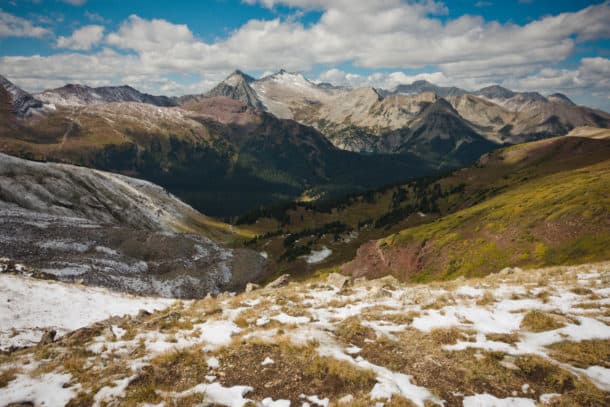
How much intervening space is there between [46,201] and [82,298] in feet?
Answer: 278

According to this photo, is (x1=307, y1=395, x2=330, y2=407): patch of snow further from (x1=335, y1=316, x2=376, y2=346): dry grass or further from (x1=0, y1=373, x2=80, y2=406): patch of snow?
(x1=0, y1=373, x2=80, y2=406): patch of snow

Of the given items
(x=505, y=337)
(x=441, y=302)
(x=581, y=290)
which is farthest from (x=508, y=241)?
(x=505, y=337)

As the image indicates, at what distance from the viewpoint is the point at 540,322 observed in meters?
16.3

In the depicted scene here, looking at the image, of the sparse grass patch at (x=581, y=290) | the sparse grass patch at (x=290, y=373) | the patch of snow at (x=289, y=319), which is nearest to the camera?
the sparse grass patch at (x=290, y=373)

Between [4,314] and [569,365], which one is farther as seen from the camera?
[4,314]

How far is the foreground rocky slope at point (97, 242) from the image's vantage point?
6444cm

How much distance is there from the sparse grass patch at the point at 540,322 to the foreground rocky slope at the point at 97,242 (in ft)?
196

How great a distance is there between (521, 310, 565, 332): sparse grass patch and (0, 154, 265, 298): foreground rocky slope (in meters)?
59.8

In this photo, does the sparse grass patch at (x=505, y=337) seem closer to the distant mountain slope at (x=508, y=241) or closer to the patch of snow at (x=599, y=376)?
the patch of snow at (x=599, y=376)

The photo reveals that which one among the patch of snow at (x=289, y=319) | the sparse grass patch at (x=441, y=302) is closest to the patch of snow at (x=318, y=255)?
the sparse grass patch at (x=441, y=302)

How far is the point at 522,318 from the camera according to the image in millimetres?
17234

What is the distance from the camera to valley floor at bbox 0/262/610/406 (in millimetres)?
11617

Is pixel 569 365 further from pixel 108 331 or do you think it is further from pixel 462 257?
pixel 462 257

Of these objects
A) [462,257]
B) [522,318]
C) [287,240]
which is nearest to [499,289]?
[522,318]
